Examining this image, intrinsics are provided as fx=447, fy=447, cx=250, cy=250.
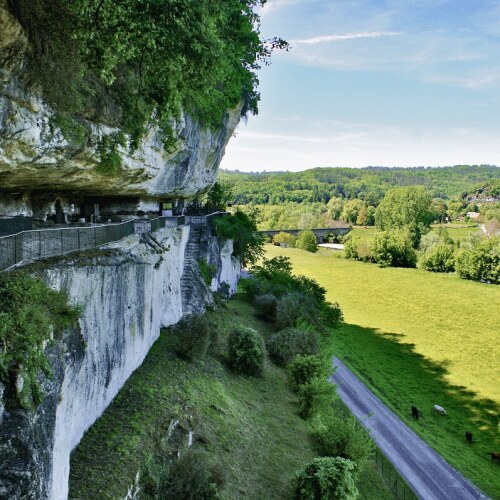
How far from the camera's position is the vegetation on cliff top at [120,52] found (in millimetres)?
9438

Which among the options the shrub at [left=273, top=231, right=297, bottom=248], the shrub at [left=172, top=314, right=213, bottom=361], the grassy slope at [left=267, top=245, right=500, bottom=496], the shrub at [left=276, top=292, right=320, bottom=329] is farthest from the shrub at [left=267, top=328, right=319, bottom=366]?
the shrub at [left=273, top=231, right=297, bottom=248]

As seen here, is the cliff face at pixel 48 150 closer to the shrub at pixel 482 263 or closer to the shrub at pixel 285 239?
the shrub at pixel 482 263

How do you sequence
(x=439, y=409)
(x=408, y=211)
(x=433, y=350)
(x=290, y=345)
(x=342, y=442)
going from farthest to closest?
(x=408, y=211) < (x=433, y=350) < (x=439, y=409) < (x=290, y=345) < (x=342, y=442)

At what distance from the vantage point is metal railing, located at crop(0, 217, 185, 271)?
8946 mm

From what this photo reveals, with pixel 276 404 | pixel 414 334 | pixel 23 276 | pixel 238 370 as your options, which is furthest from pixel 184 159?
pixel 414 334

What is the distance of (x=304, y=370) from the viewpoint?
23.1m

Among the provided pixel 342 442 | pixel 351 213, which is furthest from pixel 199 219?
pixel 351 213

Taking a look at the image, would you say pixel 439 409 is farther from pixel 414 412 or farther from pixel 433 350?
pixel 433 350

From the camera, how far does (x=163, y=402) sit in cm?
1447

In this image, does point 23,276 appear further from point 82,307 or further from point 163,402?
point 163,402

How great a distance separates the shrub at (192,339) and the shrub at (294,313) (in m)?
12.0

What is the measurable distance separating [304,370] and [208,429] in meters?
8.82

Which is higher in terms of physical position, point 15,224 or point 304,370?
point 15,224

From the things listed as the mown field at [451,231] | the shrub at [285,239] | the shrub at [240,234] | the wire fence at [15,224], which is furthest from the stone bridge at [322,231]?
the wire fence at [15,224]
